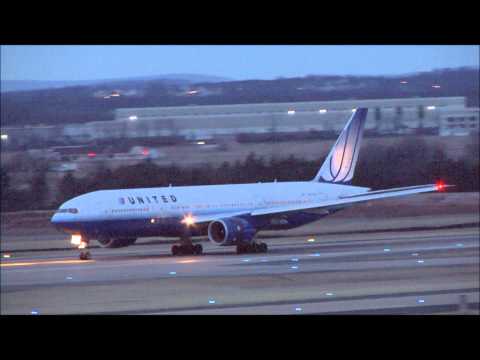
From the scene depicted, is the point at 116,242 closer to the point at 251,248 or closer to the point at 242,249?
the point at 242,249

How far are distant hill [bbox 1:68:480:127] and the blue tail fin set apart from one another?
279 inches

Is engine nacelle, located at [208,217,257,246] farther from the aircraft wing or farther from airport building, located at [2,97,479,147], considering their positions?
airport building, located at [2,97,479,147]

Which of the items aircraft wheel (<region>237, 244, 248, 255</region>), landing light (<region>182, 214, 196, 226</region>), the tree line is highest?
the tree line

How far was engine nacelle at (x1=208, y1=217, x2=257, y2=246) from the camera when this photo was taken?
26.5m

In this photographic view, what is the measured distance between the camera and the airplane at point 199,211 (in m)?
25.8

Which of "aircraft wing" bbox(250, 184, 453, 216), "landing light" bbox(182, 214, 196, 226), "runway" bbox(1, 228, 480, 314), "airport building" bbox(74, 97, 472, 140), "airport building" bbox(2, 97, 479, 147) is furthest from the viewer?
"airport building" bbox(74, 97, 472, 140)

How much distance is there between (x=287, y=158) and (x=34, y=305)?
25.5 meters

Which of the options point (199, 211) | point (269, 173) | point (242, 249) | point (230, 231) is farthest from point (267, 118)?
point (230, 231)

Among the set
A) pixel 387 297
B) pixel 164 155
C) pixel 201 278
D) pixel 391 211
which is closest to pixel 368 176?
pixel 391 211

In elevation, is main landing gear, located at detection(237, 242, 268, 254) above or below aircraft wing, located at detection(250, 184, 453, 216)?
below

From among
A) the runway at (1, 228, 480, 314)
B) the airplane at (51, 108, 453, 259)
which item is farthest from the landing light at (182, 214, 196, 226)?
the runway at (1, 228, 480, 314)

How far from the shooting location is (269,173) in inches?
1560

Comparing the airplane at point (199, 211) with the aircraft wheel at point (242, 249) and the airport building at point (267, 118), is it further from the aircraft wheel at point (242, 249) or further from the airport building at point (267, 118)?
the airport building at point (267, 118)

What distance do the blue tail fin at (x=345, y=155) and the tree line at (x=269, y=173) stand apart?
10.6 ft
